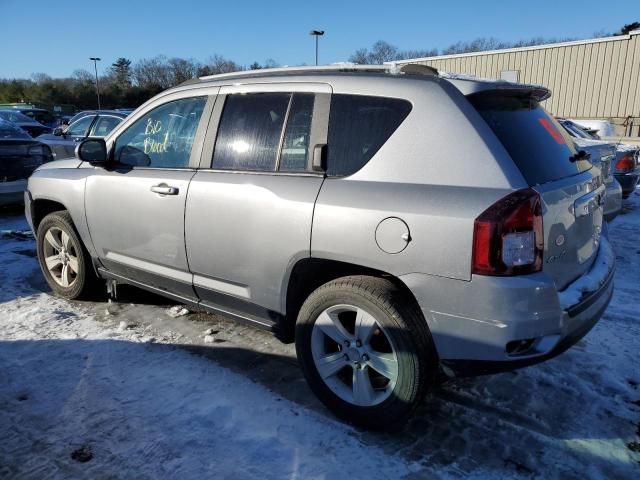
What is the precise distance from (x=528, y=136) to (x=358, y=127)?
2.90 ft

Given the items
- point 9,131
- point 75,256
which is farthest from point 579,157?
point 9,131

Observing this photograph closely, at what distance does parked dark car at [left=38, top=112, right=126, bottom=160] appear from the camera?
10.9 meters

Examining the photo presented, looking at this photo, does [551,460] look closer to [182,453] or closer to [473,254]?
[473,254]

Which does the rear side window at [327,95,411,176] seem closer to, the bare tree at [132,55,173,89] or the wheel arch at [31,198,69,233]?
the wheel arch at [31,198,69,233]

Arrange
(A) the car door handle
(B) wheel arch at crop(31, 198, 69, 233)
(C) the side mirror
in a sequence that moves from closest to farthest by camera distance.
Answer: (A) the car door handle
(C) the side mirror
(B) wheel arch at crop(31, 198, 69, 233)

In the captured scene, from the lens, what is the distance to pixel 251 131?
3.13 metres

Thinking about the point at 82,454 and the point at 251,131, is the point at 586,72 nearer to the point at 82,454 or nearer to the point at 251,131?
the point at 251,131

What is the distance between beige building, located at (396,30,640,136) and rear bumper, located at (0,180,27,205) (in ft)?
68.4

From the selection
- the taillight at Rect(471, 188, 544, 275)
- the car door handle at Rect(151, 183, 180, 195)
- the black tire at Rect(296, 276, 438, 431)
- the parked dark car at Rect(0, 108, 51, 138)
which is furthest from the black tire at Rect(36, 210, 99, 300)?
the parked dark car at Rect(0, 108, 51, 138)

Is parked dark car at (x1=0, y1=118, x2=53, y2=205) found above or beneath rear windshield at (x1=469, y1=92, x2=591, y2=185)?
beneath

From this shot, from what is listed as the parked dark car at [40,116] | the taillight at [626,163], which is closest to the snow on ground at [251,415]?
the taillight at [626,163]

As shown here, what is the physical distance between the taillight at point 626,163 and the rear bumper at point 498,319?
6998 mm

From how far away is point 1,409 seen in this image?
9.33 feet

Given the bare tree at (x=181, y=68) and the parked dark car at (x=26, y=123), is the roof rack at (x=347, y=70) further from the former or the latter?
the bare tree at (x=181, y=68)
